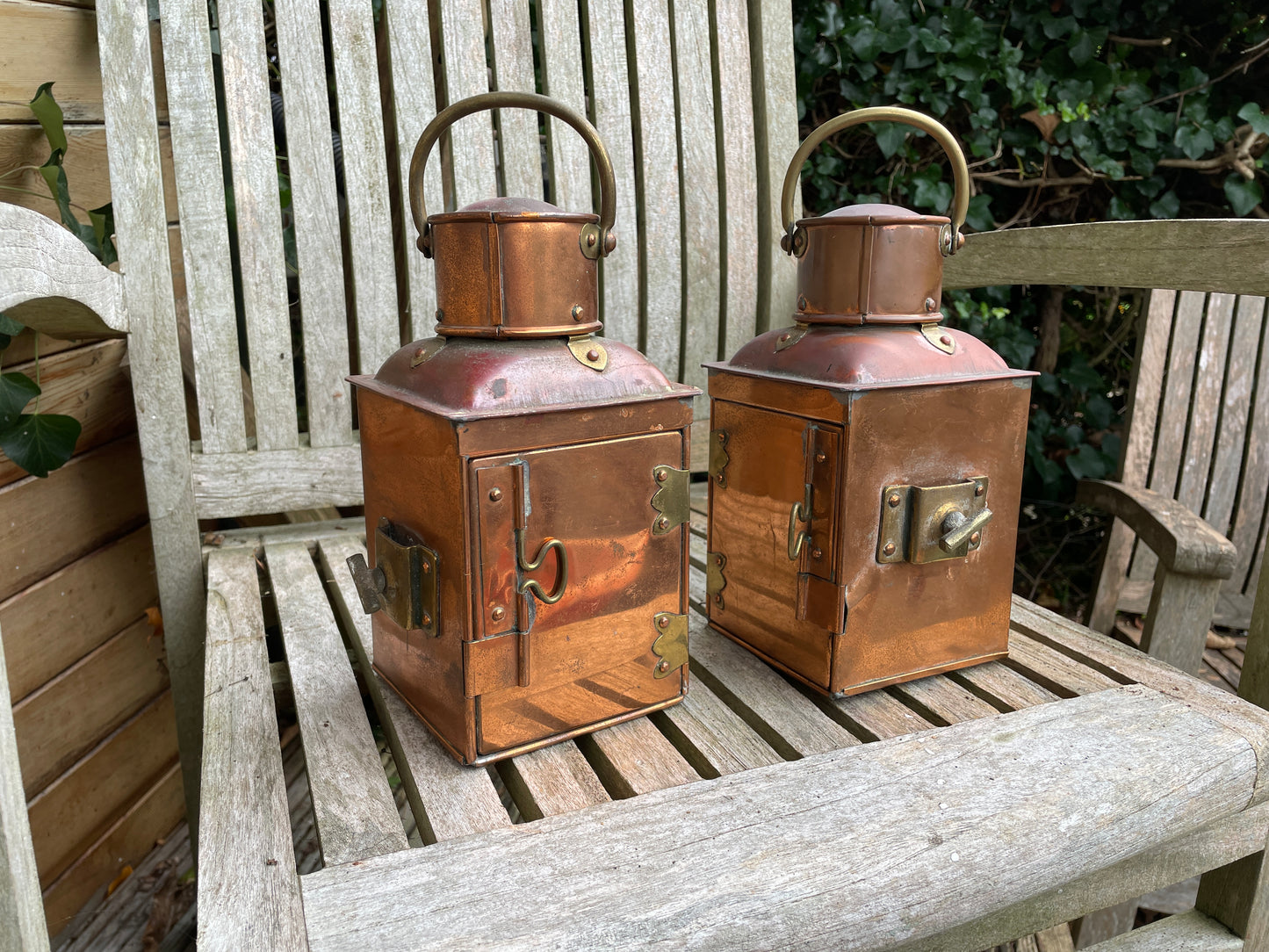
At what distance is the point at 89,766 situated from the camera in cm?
187

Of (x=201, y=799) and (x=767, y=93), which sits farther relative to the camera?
(x=767, y=93)

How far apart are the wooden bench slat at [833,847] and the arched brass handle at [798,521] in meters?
0.25

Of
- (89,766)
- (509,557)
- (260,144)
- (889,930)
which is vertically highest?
(260,144)

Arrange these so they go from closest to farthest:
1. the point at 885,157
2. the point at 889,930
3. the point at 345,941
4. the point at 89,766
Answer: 1. the point at 345,941
2. the point at 889,930
3. the point at 89,766
4. the point at 885,157

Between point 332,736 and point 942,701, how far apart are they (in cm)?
77

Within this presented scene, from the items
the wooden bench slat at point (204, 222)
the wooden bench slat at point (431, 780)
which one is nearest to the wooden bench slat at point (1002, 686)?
the wooden bench slat at point (431, 780)

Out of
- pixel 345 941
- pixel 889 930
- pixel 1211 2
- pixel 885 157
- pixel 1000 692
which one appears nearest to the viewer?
pixel 345 941

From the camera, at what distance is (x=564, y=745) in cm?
109

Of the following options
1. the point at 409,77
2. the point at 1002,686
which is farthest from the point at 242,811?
the point at 409,77

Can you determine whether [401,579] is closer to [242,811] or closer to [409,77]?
[242,811]

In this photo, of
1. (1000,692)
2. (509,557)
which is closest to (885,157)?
(1000,692)

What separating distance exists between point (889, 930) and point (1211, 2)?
294cm

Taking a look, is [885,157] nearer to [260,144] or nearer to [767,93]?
[767,93]

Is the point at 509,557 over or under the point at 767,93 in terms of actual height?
under
